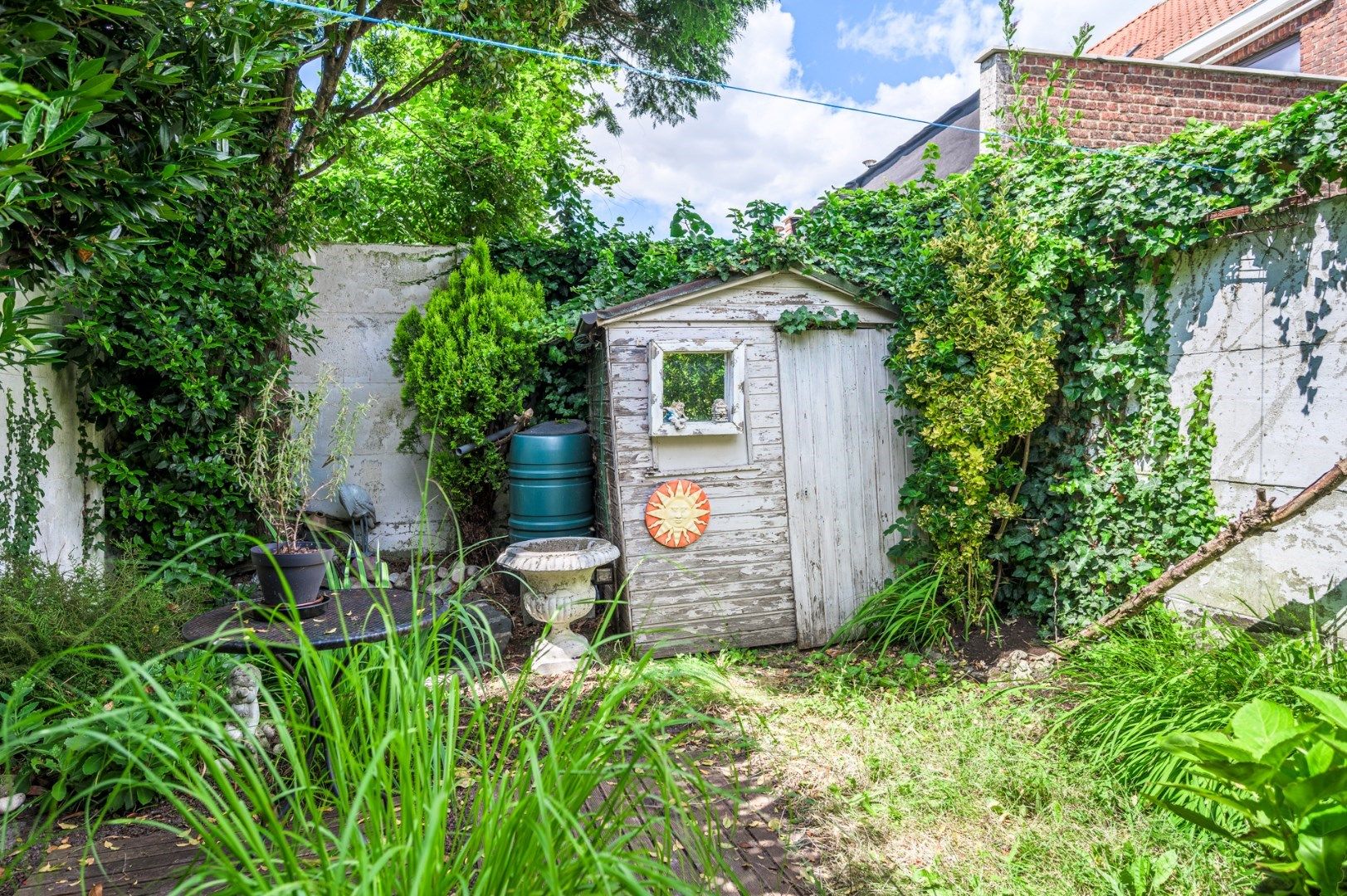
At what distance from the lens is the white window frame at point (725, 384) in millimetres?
3994

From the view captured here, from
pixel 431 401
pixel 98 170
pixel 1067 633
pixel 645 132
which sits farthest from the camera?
pixel 645 132

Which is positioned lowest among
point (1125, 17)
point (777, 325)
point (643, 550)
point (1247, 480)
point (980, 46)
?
point (643, 550)

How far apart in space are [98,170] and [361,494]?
3004mm

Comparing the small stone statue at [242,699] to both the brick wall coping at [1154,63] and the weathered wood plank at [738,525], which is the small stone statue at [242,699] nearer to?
the weathered wood plank at [738,525]

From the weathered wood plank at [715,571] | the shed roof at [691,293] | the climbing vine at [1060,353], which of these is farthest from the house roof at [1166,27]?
the weathered wood plank at [715,571]

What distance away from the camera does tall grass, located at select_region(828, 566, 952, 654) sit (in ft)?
12.8

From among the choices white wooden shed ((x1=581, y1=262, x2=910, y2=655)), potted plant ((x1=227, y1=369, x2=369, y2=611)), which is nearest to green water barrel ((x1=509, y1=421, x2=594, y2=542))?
white wooden shed ((x1=581, y1=262, x2=910, y2=655))

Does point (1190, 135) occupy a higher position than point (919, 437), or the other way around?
point (1190, 135)

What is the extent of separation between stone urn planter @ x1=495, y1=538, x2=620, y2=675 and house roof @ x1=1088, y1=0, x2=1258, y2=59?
8.18m

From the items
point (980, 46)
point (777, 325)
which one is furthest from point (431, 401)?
point (980, 46)

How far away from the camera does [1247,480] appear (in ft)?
9.67

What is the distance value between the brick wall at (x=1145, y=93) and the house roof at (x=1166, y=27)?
223 centimetres

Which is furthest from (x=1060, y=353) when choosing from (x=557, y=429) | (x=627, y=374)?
(x=557, y=429)

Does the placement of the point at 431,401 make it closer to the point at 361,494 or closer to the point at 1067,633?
the point at 361,494
